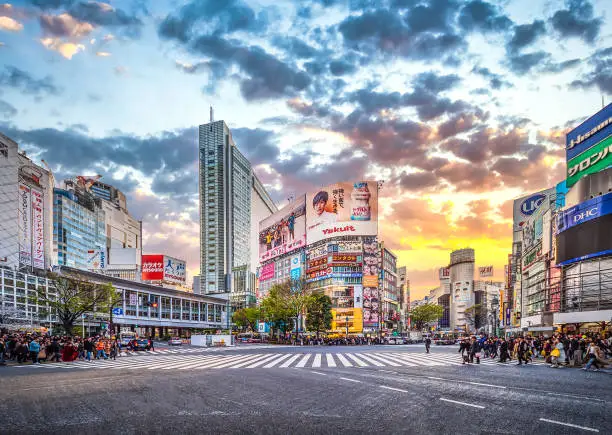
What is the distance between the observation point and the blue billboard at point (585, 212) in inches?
1971

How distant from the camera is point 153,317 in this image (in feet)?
436

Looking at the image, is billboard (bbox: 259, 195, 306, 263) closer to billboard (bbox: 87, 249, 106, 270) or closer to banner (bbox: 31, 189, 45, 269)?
billboard (bbox: 87, 249, 106, 270)

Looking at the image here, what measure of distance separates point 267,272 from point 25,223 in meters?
83.6

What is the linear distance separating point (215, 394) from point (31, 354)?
83.2ft

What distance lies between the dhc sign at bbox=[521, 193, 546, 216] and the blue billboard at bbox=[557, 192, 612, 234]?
Result: 230 ft

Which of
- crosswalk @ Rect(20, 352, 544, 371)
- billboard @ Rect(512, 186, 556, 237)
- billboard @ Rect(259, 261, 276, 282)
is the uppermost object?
billboard @ Rect(512, 186, 556, 237)

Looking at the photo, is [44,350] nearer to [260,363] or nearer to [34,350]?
[34,350]

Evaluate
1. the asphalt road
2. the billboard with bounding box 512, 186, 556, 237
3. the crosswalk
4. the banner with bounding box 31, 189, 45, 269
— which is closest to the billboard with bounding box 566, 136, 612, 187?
the crosswalk

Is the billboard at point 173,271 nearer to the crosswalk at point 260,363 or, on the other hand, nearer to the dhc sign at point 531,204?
the dhc sign at point 531,204

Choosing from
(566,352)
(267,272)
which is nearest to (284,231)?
(267,272)

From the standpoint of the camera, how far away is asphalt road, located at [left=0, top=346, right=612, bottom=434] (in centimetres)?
1052

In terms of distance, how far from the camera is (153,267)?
141 m

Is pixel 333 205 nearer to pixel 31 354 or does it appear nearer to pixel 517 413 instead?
pixel 31 354

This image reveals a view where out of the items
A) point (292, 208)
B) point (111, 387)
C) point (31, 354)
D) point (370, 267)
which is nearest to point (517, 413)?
point (111, 387)
